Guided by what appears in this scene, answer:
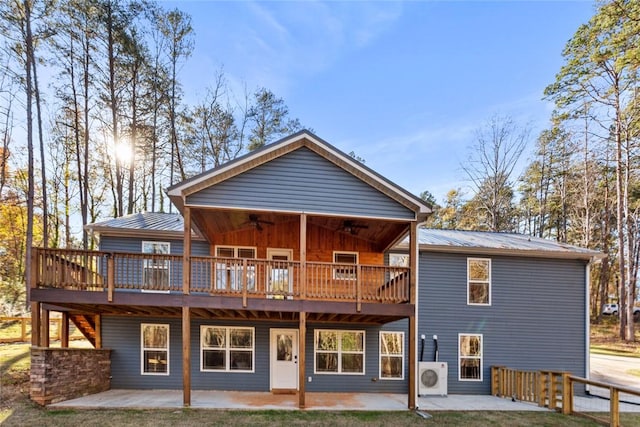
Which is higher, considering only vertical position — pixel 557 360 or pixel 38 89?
pixel 38 89

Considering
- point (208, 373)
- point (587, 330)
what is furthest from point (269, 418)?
point (587, 330)

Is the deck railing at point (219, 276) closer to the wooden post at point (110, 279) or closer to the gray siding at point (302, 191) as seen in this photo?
the wooden post at point (110, 279)

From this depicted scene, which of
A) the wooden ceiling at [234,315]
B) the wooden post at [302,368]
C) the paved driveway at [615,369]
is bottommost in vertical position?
the paved driveway at [615,369]

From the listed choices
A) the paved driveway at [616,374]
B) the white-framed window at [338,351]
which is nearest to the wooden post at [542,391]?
the paved driveway at [616,374]

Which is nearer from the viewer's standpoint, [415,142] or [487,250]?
[487,250]

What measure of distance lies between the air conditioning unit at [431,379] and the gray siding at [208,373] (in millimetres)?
670

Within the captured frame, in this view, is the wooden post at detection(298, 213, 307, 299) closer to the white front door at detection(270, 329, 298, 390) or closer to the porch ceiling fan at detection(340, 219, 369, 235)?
the porch ceiling fan at detection(340, 219, 369, 235)

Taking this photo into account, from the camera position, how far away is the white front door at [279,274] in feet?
24.7

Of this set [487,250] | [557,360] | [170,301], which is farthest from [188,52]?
[557,360]

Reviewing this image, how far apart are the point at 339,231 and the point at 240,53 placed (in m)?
13.7

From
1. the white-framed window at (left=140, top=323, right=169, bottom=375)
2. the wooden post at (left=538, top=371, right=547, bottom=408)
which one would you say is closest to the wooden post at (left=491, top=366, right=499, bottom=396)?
the wooden post at (left=538, top=371, right=547, bottom=408)

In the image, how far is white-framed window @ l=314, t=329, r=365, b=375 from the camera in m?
9.75

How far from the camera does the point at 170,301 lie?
737 cm

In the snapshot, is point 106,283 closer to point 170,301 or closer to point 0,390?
point 170,301
